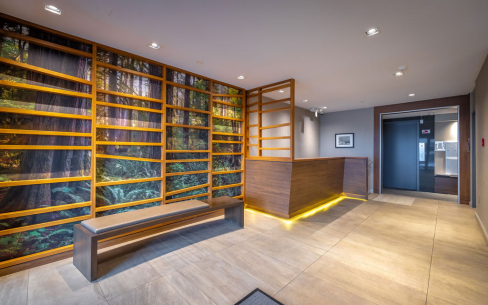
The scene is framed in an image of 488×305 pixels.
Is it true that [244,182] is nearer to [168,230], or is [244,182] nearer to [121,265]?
[168,230]

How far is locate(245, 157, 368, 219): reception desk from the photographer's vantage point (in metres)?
4.09

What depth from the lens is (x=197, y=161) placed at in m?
3.99

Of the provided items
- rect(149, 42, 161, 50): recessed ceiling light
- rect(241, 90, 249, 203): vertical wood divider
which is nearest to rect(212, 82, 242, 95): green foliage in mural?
rect(241, 90, 249, 203): vertical wood divider

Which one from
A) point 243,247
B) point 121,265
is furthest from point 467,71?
point 121,265

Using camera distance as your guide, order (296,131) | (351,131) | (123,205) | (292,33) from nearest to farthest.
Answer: (292,33) → (123,205) → (296,131) → (351,131)

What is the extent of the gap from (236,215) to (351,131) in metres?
5.46

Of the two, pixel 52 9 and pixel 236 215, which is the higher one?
pixel 52 9

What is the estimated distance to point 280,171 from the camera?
416 centimetres

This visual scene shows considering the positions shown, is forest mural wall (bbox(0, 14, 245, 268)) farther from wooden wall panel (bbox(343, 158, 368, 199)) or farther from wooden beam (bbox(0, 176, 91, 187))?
wooden wall panel (bbox(343, 158, 368, 199))

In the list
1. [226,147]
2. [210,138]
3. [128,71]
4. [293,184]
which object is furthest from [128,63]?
[293,184]

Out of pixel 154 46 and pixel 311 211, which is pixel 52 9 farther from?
pixel 311 211

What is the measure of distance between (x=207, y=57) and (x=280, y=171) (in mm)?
2469

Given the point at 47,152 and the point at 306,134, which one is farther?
the point at 306,134

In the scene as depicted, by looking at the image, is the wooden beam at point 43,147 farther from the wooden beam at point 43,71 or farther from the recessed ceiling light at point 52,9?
the recessed ceiling light at point 52,9
